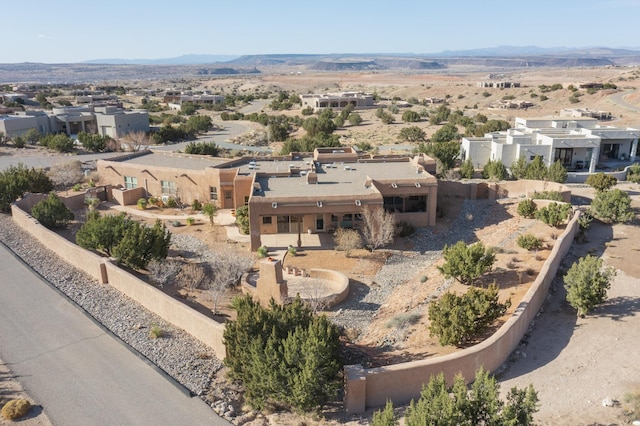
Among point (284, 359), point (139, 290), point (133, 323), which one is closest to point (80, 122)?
point (139, 290)

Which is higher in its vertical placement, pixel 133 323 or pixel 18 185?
pixel 18 185

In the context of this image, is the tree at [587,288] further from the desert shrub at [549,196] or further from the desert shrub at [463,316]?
the desert shrub at [549,196]

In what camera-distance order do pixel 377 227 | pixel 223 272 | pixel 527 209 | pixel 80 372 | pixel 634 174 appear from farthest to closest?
pixel 634 174, pixel 527 209, pixel 377 227, pixel 223 272, pixel 80 372

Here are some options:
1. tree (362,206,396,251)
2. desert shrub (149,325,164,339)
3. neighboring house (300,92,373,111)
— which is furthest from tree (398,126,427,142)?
desert shrub (149,325,164,339)

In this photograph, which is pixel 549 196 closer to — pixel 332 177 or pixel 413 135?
pixel 332 177

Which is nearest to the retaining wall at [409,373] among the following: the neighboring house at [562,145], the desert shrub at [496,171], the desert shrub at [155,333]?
the desert shrub at [155,333]

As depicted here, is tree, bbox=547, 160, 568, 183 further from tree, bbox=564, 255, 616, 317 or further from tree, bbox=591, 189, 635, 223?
tree, bbox=564, 255, 616, 317

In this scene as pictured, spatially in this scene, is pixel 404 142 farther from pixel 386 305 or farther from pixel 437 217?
pixel 386 305
